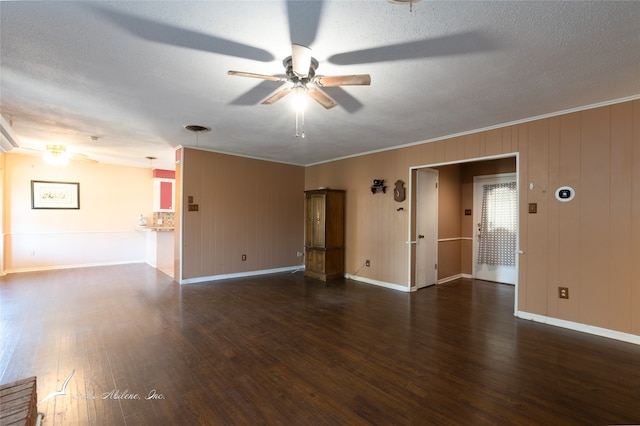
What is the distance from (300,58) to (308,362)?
8.14 feet

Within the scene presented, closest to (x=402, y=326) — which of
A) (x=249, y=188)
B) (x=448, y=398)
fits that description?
(x=448, y=398)

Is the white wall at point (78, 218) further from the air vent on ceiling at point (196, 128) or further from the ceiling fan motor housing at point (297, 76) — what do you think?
the ceiling fan motor housing at point (297, 76)

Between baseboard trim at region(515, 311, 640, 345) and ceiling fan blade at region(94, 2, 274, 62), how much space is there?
4.21 m

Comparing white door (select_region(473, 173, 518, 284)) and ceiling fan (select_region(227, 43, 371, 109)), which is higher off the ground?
ceiling fan (select_region(227, 43, 371, 109))

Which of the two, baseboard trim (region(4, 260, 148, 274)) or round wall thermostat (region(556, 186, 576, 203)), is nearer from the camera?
round wall thermostat (region(556, 186, 576, 203))

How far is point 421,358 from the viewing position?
2.67m

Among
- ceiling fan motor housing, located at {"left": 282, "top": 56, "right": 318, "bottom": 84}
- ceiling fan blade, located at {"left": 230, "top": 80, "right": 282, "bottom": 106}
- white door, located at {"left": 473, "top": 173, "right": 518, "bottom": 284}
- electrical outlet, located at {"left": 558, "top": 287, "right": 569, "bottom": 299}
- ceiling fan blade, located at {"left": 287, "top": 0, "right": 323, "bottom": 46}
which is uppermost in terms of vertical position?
ceiling fan blade, located at {"left": 287, "top": 0, "right": 323, "bottom": 46}

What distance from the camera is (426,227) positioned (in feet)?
17.4

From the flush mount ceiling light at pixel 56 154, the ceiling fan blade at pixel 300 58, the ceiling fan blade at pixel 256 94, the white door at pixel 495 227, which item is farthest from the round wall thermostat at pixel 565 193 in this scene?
the flush mount ceiling light at pixel 56 154

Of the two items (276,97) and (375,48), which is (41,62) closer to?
(276,97)

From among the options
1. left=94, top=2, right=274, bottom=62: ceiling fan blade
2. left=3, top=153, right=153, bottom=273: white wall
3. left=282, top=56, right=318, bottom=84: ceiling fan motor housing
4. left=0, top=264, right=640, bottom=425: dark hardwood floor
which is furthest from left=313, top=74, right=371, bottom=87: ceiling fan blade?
left=3, top=153, right=153, bottom=273: white wall

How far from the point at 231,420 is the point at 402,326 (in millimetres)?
2209

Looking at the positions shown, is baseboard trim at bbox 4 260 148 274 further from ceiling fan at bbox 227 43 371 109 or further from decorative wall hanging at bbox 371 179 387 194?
ceiling fan at bbox 227 43 371 109

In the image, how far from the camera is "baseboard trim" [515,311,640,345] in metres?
3.01
